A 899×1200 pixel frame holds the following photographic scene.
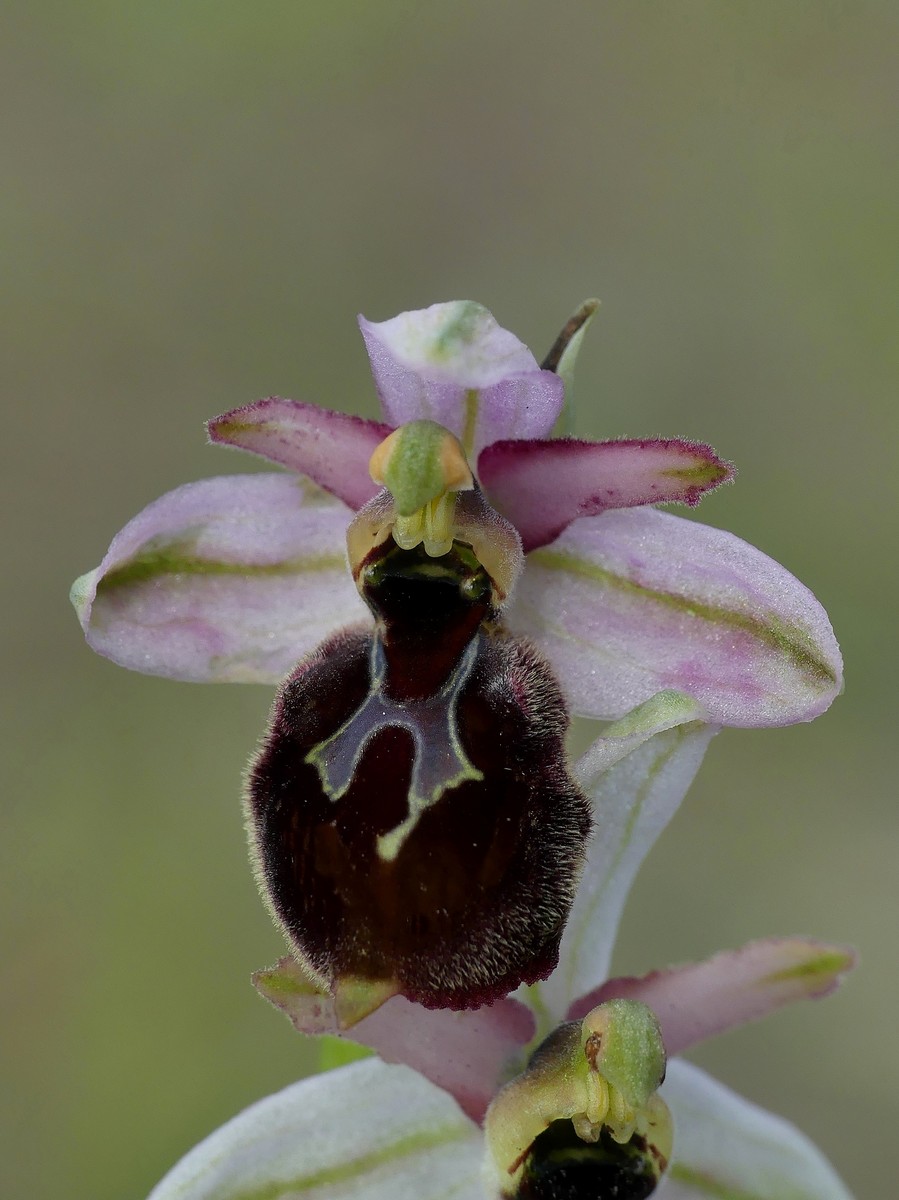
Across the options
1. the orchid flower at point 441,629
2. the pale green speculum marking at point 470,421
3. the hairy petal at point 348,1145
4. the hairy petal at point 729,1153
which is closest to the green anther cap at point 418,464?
the orchid flower at point 441,629

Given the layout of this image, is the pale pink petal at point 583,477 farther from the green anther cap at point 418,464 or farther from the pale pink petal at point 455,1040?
the pale pink petal at point 455,1040

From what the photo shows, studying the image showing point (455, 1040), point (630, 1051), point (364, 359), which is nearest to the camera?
point (630, 1051)

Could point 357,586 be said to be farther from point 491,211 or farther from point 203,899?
point 491,211

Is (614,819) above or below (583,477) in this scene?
below

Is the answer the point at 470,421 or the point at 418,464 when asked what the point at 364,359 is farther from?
the point at 418,464

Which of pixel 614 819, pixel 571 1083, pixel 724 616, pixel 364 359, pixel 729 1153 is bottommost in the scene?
pixel 729 1153

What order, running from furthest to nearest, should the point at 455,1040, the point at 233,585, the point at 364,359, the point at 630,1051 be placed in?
the point at 364,359
the point at 233,585
the point at 455,1040
the point at 630,1051

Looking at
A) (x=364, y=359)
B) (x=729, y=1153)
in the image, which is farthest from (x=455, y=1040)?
(x=364, y=359)

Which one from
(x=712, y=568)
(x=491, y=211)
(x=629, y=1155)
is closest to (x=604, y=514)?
(x=712, y=568)
